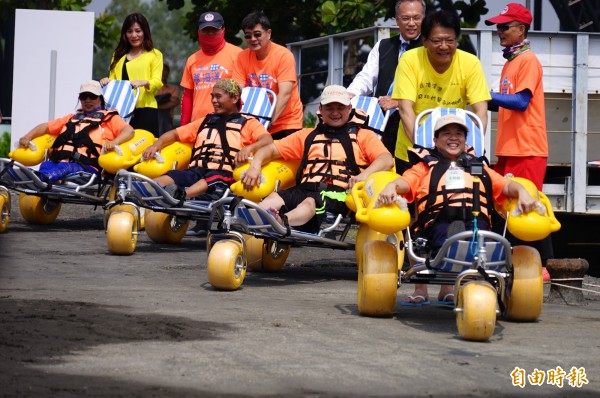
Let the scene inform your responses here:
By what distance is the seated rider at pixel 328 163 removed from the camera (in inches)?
420


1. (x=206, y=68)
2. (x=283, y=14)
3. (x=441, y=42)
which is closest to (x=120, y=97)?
(x=206, y=68)

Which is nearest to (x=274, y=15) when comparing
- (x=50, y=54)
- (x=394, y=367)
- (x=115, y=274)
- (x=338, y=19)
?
(x=338, y=19)

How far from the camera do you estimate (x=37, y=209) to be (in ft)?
49.5

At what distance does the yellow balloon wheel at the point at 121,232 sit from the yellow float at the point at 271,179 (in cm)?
148

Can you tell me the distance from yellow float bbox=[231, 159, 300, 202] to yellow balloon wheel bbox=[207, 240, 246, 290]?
2.71ft

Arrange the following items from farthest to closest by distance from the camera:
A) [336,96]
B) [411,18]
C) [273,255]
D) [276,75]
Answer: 1. [276,75]
2. [273,255]
3. [411,18]
4. [336,96]

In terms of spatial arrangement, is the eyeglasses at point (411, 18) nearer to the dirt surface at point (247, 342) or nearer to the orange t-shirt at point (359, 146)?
the orange t-shirt at point (359, 146)

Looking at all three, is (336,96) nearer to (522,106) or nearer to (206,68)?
(522,106)

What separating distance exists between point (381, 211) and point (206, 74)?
537cm

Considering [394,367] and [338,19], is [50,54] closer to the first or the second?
[338,19]

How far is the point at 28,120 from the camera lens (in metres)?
21.0

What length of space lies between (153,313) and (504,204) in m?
2.35

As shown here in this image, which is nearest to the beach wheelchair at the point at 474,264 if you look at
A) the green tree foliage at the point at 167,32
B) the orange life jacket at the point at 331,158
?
the orange life jacket at the point at 331,158

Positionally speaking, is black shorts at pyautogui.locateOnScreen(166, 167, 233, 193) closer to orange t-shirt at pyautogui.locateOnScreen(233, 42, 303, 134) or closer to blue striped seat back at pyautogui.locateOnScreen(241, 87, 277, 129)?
blue striped seat back at pyautogui.locateOnScreen(241, 87, 277, 129)
